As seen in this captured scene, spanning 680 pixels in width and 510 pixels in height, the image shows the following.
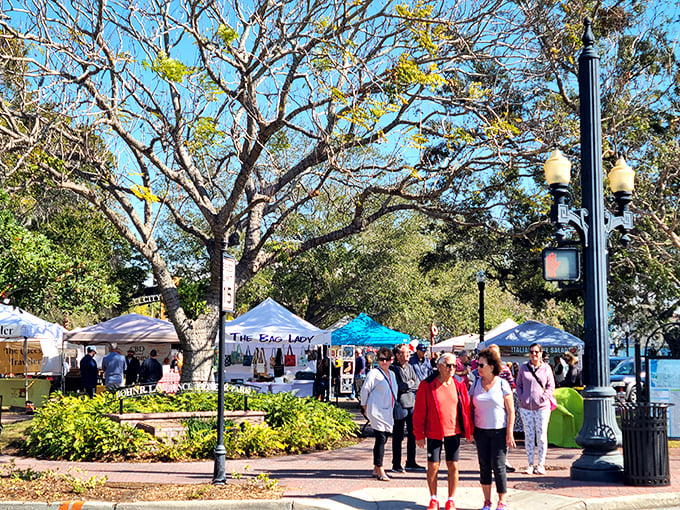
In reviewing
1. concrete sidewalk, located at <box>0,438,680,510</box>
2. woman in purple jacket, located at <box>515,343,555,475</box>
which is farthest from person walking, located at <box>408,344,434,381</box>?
woman in purple jacket, located at <box>515,343,555,475</box>

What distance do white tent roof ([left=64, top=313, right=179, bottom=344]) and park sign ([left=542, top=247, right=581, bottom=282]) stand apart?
571 inches

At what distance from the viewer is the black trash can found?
930cm

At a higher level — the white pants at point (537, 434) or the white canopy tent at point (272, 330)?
the white canopy tent at point (272, 330)

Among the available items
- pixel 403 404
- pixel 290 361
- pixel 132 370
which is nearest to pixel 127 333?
pixel 132 370

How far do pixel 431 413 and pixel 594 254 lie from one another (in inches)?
145

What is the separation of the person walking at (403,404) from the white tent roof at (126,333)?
12548 millimetres

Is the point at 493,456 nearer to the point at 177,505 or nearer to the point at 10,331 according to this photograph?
the point at 177,505

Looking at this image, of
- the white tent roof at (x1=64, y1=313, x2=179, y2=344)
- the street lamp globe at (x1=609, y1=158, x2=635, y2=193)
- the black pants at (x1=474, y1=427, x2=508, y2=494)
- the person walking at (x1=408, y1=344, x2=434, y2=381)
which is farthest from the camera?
the white tent roof at (x1=64, y1=313, x2=179, y2=344)

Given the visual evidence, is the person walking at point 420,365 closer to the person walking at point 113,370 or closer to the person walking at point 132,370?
the person walking at point 113,370

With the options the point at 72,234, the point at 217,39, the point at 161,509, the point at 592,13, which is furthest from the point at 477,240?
the point at 72,234

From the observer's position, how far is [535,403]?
10.9 metres

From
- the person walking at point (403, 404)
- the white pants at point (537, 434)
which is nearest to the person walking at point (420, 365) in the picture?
the person walking at point (403, 404)

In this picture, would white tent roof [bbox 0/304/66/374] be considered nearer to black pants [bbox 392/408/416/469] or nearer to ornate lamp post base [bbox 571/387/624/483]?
black pants [bbox 392/408/416/469]

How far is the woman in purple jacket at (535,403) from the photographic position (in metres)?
10.6
